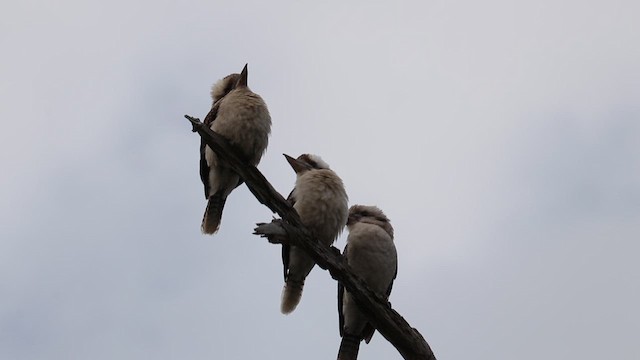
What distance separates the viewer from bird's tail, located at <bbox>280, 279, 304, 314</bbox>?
1069 centimetres

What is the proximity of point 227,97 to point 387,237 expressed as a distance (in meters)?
2.52

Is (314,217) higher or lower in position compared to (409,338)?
higher

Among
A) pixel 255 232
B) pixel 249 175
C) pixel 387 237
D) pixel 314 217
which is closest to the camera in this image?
pixel 255 232

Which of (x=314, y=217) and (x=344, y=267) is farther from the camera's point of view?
(x=314, y=217)

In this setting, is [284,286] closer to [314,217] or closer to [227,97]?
[314,217]

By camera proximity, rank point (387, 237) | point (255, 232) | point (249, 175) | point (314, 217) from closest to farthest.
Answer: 1. point (255, 232)
2. point (249, 175)
3. point (314, 217)
4. point (387, 237)

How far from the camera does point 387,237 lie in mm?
11156

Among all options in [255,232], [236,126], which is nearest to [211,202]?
[236,126]

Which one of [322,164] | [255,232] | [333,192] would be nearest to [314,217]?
[333,192]

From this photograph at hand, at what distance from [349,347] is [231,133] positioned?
119 inches

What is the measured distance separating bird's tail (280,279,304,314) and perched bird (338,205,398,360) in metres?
0.60

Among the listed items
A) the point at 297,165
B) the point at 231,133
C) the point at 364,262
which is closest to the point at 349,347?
the point at 364,262

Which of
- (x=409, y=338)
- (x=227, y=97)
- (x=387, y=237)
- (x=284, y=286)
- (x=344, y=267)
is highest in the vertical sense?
(x=227, y=97)

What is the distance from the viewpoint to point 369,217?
11.5 m
